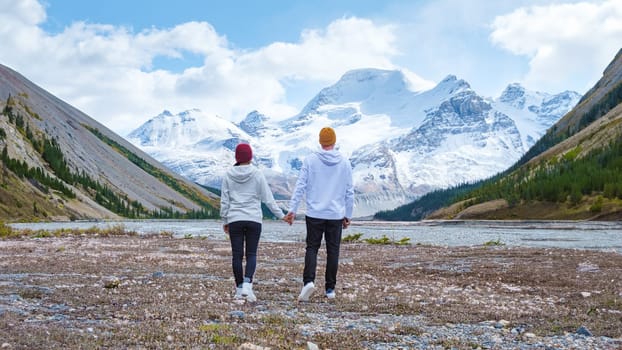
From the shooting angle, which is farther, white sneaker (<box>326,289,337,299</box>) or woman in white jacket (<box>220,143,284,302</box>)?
woman in white jacket (<box>220,143,284,302</box>)

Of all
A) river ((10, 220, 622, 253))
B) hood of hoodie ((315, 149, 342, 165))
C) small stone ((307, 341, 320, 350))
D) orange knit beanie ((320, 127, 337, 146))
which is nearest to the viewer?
small stone ((307, 341, 320, 350))

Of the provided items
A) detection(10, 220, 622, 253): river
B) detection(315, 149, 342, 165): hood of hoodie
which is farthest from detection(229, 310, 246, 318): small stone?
detection(10, 220, 622, 253): river

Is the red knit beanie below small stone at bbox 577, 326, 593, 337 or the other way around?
the other way around

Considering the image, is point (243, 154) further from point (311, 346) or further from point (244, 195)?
point (311, 346)

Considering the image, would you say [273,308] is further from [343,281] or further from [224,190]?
[343,281]

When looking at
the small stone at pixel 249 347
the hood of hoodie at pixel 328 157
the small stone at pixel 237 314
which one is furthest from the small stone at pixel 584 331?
the hood of hoodie at pixel 328 157

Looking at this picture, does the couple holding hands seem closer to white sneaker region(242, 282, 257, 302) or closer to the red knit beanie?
the red knit beanie

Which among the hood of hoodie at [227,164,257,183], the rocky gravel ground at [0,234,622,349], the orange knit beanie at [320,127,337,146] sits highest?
the orange knit beanie at [320,127,337,146]

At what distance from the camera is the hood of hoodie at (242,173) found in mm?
14008

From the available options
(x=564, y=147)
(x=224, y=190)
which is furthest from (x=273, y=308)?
(x=564, y=147)

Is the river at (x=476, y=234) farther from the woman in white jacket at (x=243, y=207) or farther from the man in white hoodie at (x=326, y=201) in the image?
the woman in white jacket at (x=243, y=207)

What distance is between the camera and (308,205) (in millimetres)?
14031

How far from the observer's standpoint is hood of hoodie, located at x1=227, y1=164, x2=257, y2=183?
551 inches

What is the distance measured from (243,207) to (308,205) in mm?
1476
